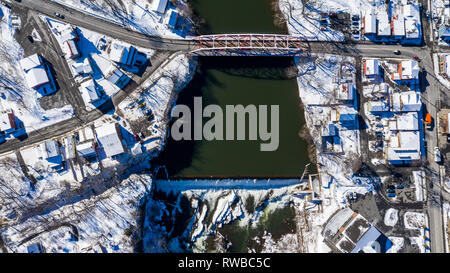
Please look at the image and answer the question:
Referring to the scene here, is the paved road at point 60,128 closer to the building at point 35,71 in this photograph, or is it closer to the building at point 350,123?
the building at point 35,71

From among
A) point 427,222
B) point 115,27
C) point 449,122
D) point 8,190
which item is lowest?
point 427,222

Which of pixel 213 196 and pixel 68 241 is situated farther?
pixel 213 196

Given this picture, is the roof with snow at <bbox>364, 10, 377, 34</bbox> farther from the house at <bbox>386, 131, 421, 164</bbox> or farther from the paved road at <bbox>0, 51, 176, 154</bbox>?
the paved road at <bbox>0, 51, 176, 154</bbox>

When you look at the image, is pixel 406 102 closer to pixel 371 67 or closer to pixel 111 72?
pixel 371 67

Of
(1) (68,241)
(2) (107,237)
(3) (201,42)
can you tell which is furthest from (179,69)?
(1) (68,241)

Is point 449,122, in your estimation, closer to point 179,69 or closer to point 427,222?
point 427,222

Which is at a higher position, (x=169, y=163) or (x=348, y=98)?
(x=348, y=98)

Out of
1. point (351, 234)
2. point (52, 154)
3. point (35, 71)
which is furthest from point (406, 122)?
point (35, 71)
